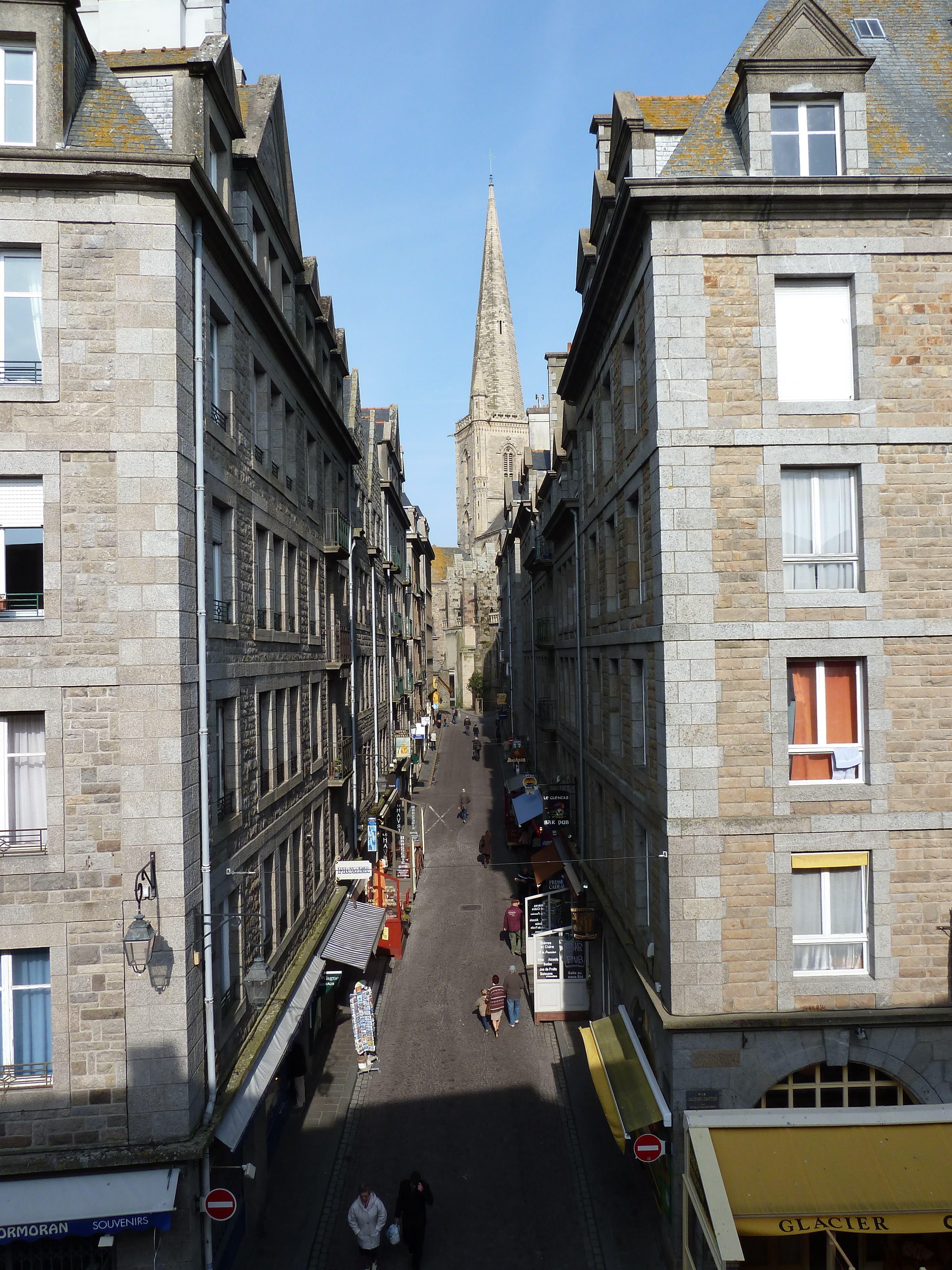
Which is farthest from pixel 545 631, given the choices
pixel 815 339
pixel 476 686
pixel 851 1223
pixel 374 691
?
pixel 476 686

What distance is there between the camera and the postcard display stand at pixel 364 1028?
17.4 meters

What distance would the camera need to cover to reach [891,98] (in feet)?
41.3

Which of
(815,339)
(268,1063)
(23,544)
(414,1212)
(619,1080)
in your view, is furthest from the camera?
(619,1080)

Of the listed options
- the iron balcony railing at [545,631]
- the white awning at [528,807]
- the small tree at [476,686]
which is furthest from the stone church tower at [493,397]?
the white awning at [528,807]

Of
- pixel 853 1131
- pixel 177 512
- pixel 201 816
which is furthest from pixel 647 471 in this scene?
pixel 853 1131

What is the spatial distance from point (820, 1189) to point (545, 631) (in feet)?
69.9

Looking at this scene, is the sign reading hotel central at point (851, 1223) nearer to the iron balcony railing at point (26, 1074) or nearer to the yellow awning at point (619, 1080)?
the yellow awning at point (619, 1080)

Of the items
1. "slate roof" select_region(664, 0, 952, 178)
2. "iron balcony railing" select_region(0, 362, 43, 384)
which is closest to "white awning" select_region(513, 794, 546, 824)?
"slate roof" select_region(664, 0, 952, 178)

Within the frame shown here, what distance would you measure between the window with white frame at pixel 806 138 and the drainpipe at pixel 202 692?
316 inches

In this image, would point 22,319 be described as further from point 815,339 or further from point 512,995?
point 512,995

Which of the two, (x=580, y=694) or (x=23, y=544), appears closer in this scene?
(x=23, y=544)

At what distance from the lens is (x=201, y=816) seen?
1116cm

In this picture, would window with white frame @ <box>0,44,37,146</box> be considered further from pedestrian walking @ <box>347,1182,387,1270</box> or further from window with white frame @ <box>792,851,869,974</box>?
pedestrian walking @ <box>347,1182,387,1270</box>

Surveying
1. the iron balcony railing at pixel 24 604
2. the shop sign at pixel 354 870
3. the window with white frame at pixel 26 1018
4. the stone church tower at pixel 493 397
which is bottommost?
the shop sign at pixel 354 870
